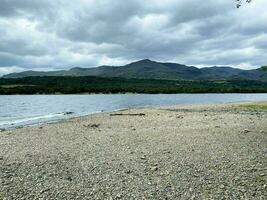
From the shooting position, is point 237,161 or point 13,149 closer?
point 237,161

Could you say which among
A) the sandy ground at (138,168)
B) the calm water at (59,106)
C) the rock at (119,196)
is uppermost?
the sandy ground at (138,168)

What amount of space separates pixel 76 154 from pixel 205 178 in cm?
723

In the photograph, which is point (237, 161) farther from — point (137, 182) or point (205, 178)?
point (137, 182)

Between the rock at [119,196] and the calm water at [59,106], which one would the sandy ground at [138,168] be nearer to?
the rock at [119,196]

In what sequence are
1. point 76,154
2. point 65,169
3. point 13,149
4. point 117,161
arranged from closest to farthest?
point 65,169 → point 117,161 → point 76,154 → point 13,149

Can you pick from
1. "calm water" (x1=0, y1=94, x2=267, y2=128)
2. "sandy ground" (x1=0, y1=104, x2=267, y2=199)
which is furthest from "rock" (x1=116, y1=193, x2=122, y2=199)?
"calm water" (x1=0, y1=94, x2=267, y2=128)

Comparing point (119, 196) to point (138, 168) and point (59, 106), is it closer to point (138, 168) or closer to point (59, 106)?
point (138, 168)

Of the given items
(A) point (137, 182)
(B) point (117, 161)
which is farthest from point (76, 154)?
(A) point (137, 182)

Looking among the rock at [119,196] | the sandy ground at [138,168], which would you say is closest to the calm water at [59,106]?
the sandy ground at [138,168]

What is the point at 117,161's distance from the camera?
1596 cm

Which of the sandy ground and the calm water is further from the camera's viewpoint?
the calm water

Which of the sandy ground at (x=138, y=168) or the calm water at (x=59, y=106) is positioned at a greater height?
the sandy ground at (x=138, y=168)

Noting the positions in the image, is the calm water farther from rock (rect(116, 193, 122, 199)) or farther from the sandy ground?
rock (rect(116, 193, 122, 199))

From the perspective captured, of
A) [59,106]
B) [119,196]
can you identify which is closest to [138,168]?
[119,196]
